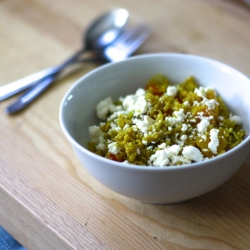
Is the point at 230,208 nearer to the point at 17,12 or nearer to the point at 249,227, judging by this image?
the point at 249,227

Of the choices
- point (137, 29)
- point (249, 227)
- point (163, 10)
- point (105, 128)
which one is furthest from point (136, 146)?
point (163, 10)

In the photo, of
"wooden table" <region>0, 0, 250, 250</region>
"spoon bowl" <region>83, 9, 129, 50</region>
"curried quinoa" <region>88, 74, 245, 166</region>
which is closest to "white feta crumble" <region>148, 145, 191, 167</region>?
"curried quinoa" <region>88, 74, 245, 166</region>

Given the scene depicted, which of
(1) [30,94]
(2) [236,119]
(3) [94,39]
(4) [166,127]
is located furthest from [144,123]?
(3) [94,39]

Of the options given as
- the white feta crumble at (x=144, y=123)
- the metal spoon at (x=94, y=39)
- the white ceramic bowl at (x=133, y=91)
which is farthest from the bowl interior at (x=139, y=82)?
the metal spoon at (x=94, y=39)

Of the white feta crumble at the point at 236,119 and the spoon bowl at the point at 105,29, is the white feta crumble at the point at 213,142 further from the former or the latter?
the spoon bowl at the point at 105,29

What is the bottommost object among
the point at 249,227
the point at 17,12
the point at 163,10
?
the point at 249,227

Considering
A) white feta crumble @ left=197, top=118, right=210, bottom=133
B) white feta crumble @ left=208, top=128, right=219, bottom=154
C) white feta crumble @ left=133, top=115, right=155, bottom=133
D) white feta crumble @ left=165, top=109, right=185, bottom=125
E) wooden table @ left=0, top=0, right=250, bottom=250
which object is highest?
white feta crumble @ left=133, top=115, right=155, bottom=133

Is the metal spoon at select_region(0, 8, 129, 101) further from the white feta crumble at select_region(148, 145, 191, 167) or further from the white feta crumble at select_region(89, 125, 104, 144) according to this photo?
the white feta crumble at select_region(148, 145, 191, 167)
